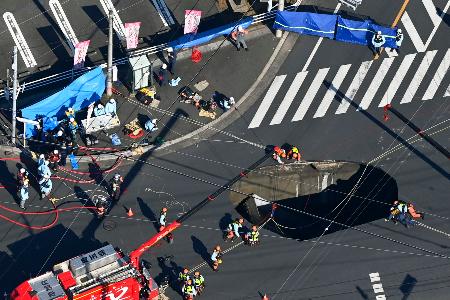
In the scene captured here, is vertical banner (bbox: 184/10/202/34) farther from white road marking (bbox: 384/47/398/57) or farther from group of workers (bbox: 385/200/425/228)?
group of workers (bbox: 385/200/425/228)

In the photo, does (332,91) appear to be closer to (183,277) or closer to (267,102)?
(267,102)

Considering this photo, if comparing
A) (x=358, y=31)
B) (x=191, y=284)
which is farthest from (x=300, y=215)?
(x=358, y=31)

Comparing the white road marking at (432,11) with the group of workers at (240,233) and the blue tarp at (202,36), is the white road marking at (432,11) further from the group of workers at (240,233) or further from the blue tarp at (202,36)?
the group of workers at (240,233)

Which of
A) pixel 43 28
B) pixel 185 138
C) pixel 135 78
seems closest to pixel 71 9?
pixel 43 28

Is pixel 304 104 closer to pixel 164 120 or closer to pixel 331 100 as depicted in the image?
pixel 331 100

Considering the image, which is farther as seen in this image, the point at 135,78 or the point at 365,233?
the point at 135,78

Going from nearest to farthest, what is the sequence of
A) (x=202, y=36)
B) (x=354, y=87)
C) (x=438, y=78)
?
(x=354, y=87) → (x=202, y=36) → (x=438, y=78)

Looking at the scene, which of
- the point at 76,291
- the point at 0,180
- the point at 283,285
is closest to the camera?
the point at 76,291
